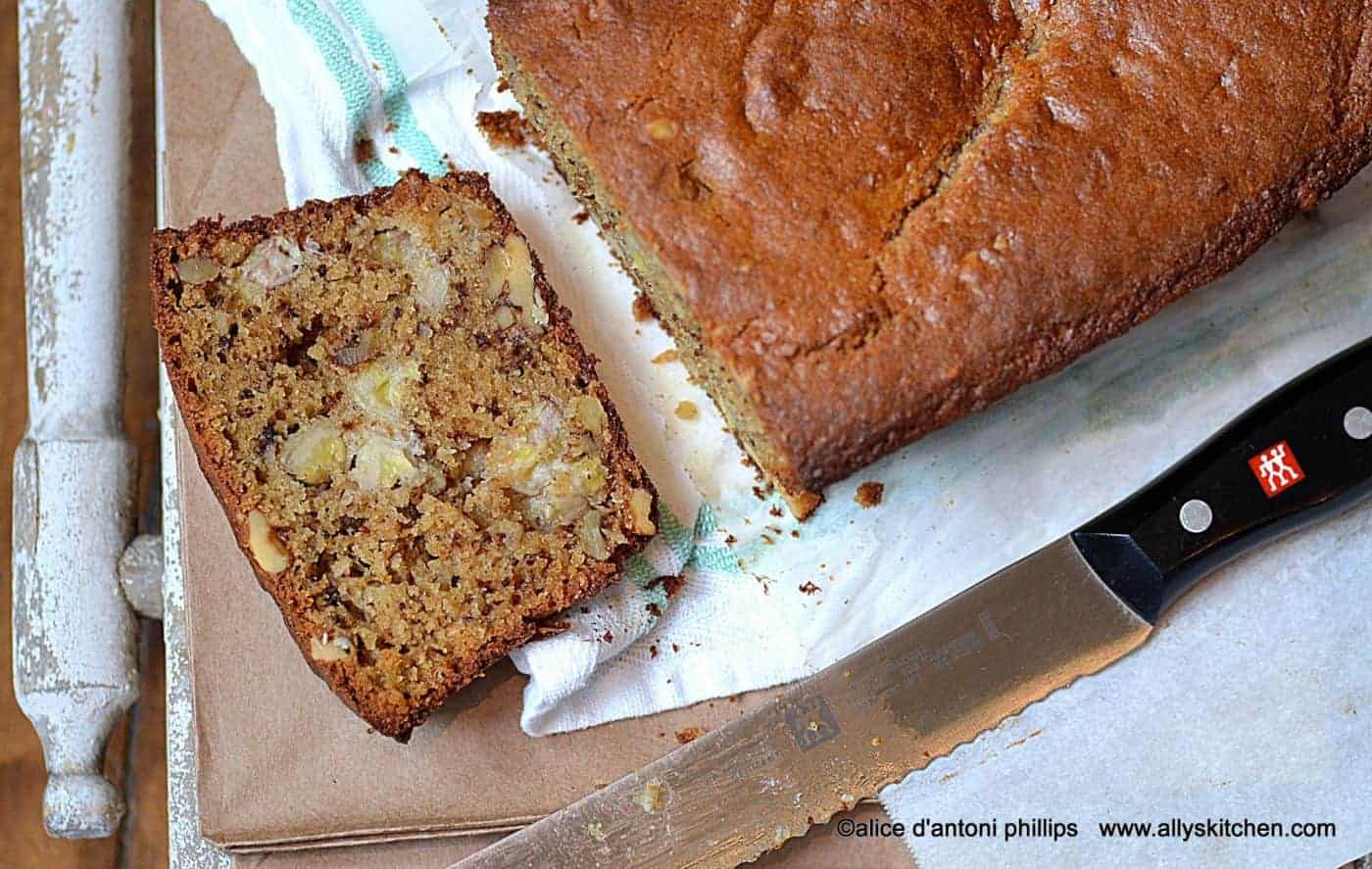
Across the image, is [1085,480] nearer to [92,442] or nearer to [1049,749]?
[1049,749]

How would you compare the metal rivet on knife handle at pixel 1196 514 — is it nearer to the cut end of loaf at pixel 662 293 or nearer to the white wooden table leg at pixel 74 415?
the cut end of loaf at pixel 662 293

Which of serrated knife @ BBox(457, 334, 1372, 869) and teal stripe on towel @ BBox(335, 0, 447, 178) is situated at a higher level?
teal stripe on towel @ BBox(335, 0, 447, 178)

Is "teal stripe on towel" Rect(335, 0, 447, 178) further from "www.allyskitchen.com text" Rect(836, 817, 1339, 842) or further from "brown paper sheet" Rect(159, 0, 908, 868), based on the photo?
"www.allyskitchen.com text" Rect(836, 817, 1339, 842)

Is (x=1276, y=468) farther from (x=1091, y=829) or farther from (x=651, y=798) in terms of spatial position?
(x=651, y=798)

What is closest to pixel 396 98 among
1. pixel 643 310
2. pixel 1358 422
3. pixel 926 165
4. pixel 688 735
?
pixel 643 310

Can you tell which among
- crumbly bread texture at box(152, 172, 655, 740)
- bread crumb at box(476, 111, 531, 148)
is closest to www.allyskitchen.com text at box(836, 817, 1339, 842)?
crumbly bread texture at box(152, 172, 655, 740)

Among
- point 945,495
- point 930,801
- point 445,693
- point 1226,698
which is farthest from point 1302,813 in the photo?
point 445,693
